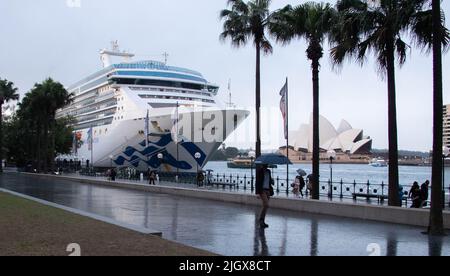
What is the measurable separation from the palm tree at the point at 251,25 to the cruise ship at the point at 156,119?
22302 millimetres

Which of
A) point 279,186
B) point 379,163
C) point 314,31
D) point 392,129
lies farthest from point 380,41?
point 379,163

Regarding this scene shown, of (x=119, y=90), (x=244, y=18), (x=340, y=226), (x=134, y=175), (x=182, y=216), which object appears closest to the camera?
(x=340, y=226)

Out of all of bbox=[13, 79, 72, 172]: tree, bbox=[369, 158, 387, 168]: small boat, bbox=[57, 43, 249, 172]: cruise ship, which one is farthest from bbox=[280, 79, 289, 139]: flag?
bbox=[369, 158, 387, 168]: small boat

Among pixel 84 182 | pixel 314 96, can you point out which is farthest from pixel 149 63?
pixel 314 96

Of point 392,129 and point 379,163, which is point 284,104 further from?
point 379,163

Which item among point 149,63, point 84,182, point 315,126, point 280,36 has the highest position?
point 149,63

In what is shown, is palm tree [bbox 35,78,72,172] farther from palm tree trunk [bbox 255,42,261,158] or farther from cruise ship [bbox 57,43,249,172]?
palm tree trunk [bbox 255,42,261,158]

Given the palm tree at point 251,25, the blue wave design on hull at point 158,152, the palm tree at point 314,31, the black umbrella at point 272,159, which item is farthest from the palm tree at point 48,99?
the black umbrella at point 272,159

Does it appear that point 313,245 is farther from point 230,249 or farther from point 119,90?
A: point 119,90

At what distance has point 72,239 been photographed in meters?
9.69

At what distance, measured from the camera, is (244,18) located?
25.0 m

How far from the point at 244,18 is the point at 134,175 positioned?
28119 millimetres

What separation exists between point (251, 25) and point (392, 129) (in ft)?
32.0

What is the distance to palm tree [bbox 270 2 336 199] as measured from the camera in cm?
2064
